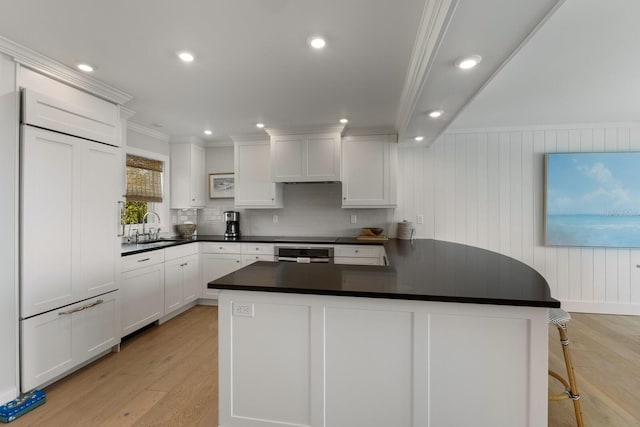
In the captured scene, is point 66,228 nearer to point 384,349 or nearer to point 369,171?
point 384,349

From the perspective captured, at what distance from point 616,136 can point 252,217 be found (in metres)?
4.90

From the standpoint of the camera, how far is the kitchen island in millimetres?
1276

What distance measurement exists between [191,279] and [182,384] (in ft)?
5.90

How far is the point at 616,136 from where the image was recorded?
358cm

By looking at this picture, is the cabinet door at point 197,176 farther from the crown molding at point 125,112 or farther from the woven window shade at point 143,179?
the crown molding at point 125,112

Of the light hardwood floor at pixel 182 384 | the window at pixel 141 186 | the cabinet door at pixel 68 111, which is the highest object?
the cabinet door at pixel 68 111

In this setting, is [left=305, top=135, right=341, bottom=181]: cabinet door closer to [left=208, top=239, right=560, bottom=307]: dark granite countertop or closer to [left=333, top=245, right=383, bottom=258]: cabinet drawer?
[left=333, top=245, right=383, bottom=258]: cabinet drawer

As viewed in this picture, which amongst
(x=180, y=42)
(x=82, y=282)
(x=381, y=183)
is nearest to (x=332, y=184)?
(x=381, y=183)

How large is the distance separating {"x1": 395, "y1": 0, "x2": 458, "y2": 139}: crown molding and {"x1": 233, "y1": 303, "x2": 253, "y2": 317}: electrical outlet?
1634 millimetres

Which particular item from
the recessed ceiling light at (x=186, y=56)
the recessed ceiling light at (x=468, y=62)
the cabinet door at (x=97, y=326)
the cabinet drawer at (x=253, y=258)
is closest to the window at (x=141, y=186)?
the cabinet door at (x=97, y=326)

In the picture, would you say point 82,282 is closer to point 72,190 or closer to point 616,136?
point 72,190

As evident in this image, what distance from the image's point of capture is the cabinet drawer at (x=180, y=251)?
133 inches

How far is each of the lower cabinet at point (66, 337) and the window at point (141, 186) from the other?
1431 millimetres

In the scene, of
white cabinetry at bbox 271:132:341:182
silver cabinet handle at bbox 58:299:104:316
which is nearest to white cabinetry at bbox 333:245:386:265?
white cabinetry at bbox 271:132:341:182
